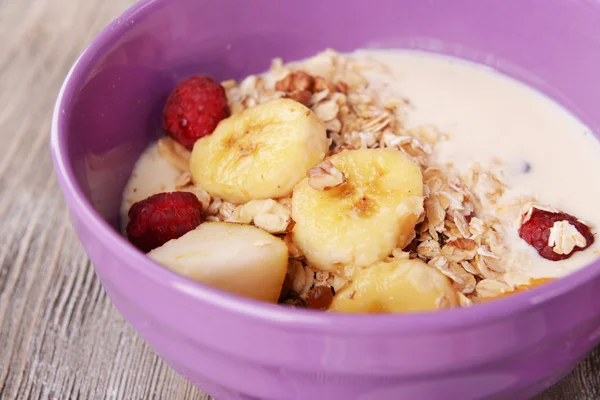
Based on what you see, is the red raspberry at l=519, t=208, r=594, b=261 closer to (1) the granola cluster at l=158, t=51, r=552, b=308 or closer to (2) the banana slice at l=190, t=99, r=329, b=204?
(1) the granola cluster at l=158, t=51, r=552, b=308

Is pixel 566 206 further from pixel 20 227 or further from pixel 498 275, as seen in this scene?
pixel 20 227

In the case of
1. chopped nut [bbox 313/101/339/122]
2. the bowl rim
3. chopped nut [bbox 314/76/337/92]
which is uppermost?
the bowl rim

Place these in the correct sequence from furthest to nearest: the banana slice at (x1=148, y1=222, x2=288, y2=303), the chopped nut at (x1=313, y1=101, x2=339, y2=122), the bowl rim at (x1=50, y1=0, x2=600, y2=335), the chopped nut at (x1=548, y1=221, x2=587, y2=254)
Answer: the chopped nut at (x1=313, y1=101, x2=339, y2=122), the chopped nut at (x1=548, y1=221, x2=587, y2=254), the banana slice at (x1=148, y1=222, x2=288, y2=303), the bowl rim at (x1=50, y1=0, x2=600, y2=335)

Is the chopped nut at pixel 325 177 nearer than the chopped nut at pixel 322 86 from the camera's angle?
Yes

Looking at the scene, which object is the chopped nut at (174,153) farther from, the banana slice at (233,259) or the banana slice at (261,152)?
the banana slice at (233,259)

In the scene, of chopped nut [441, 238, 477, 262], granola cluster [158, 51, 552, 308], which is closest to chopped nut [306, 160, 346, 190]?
granola cluster [158, 51, 552, 308]

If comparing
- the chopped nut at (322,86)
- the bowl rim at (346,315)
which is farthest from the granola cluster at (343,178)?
the bowl rim at (346,315)
